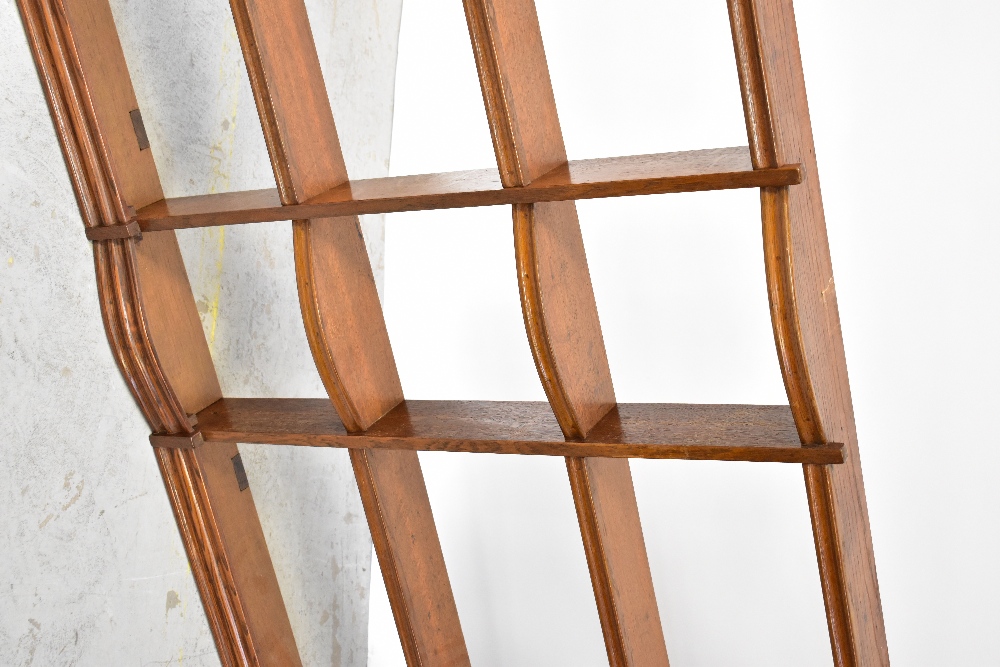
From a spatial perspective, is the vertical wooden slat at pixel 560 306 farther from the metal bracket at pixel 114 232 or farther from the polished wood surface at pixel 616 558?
the metal bracket at pixel 114 232

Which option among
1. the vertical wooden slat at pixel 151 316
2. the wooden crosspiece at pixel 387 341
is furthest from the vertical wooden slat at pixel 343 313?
the vertical wooden slat at pixel 151 316

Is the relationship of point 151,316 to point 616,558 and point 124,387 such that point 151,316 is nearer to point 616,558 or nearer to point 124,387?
point 124,387

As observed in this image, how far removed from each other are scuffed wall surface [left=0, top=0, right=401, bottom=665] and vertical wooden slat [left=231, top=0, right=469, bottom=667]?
0.31 m

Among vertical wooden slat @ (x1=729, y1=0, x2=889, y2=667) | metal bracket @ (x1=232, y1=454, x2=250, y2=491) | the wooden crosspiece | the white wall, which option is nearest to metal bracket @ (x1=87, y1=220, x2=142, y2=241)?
the wooden crosspiece

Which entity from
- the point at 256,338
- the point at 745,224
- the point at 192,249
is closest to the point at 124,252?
the point at 192,249

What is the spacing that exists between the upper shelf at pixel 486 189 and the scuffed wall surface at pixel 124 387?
16 centimetres

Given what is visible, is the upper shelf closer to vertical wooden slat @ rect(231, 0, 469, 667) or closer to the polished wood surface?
vertical wooden slat @ rect(231, 0, 469, 667)

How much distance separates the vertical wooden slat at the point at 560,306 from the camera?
1.36 metres

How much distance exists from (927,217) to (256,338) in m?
1.12

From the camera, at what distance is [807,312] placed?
4.20ft

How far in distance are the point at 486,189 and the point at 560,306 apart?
19 cm

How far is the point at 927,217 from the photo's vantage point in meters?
1.55

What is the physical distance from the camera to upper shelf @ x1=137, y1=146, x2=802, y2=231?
4.04 ft

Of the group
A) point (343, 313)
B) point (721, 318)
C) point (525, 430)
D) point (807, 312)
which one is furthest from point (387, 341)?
point (807, 312)
